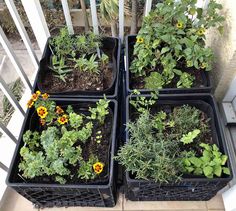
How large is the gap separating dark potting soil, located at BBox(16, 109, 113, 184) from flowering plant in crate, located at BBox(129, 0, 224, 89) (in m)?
0.29

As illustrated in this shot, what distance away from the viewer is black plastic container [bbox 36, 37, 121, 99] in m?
A: 1.51

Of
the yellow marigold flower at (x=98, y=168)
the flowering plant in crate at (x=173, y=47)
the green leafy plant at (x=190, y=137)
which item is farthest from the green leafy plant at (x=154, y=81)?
the yellow marigold flower at (x=98, y=168)

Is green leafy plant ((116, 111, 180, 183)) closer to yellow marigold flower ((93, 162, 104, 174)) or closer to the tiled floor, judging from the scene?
yellow marigold flower ((93, 162, 104, 174))

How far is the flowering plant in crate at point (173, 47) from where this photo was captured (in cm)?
141

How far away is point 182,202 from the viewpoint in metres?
1.52

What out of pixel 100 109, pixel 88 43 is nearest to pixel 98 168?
pixel 100 109

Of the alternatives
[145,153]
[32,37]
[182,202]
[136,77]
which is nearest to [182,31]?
[136,77]

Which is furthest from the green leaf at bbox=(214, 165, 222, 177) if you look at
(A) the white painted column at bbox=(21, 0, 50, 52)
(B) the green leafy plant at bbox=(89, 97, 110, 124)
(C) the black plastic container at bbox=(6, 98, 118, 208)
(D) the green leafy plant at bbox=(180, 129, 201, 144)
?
(A) the white painted column at bbox=(21, 0, 50, 52)

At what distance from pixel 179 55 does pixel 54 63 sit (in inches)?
28.6

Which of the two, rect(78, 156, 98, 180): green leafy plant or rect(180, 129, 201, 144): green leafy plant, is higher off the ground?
rect(180, 129, 201, 144): green leafy plant

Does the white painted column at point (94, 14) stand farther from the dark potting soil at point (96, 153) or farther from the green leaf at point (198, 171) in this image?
the green leaf at point (198, 171)

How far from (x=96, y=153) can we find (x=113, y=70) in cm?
51

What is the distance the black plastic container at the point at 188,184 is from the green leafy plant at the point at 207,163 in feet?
0.10

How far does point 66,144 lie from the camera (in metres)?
1.35
